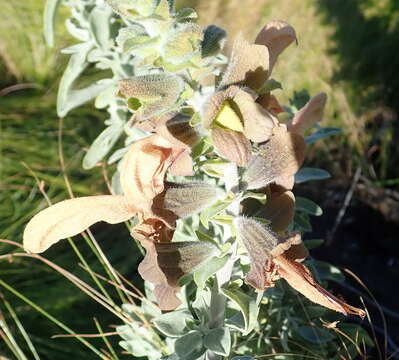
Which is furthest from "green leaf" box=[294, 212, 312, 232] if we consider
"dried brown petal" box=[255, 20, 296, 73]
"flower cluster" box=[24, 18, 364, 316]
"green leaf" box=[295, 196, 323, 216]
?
"dried brown petal" box=[255, 20, 296, 73]

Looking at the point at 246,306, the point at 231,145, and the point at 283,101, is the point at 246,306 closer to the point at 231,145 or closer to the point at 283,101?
the point at 231,145

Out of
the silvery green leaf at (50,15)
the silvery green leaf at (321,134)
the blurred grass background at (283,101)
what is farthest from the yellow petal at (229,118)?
the blurred grass background at (283,101)

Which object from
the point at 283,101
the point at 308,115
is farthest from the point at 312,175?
the point at 283,101

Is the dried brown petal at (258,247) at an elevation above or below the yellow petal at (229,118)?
below

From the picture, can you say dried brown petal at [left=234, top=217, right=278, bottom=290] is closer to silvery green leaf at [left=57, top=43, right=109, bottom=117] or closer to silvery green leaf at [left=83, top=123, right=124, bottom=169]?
silvery green leaf at [left=83, top=123, right=124, bottom=169]

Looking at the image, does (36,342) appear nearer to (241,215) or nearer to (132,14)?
(241,215)

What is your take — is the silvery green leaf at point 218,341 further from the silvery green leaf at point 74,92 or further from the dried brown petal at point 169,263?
the silvery green leaf at point 74,92

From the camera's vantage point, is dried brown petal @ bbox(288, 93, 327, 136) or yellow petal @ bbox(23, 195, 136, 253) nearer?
yellow petal @ bbox(23, 195, 136, 253)
